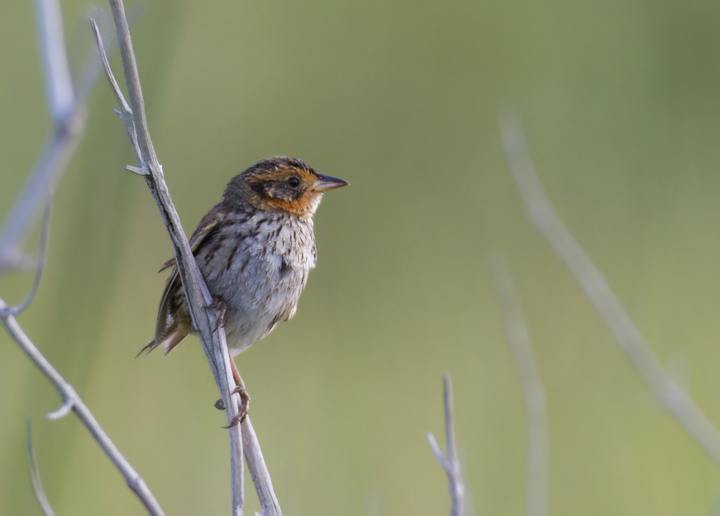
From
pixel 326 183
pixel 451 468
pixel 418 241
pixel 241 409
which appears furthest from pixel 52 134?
pixel 418 241

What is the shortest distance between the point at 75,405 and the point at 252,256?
53.9 inches

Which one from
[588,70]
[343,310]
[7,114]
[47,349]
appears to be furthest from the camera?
[588,70]

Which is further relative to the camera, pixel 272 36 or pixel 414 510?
pixel 272 36

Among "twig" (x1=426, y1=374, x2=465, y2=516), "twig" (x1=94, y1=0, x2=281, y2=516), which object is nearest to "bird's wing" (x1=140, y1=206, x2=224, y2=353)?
"twig" (x1=94, y1=0, x2=281, y2=516)

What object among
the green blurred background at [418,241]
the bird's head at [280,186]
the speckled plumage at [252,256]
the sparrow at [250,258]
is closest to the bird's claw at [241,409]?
the sparrow at [250,258]

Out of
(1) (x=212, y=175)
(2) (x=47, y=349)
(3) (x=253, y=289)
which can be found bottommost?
(2) (x=47, y=349)

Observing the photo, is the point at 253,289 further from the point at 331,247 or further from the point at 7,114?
the point at 7,114

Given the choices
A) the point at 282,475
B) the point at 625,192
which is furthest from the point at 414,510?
the point at 625,192

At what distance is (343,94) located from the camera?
635 centimetres

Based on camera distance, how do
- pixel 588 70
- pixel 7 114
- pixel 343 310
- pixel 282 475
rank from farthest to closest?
pixel 588 70 < pixel 343 310 < pixel 7 114 < pixel 282 475

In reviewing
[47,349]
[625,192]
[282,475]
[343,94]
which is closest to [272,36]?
[343,94]

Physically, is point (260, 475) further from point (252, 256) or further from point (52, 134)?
point (52, 134)

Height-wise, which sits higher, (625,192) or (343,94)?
(343,94)

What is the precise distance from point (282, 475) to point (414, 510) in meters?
0.81
